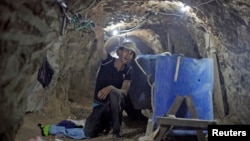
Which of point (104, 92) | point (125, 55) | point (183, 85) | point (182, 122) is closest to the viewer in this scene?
point (182, 122)

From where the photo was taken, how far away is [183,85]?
15.7 feet

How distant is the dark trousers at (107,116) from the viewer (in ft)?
16.0

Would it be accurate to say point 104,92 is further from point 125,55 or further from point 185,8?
point 185,8

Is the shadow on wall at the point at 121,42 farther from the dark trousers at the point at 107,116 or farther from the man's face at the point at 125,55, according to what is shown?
the dark trousers at the point at 107,116

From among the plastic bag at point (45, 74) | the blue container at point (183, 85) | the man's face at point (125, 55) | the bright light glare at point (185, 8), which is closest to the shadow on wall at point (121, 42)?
the bright light glare at point (185, 8)

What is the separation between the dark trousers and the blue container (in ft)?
2.15

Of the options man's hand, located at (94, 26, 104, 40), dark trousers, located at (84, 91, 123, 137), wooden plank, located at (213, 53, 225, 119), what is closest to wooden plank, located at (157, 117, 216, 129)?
dark trousers, located at (84, 91, 123, 137)

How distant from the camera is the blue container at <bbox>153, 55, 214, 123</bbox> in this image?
4.66 meters

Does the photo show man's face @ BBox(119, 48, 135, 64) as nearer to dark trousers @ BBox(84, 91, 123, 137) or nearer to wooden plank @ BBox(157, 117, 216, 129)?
dark trousers @ BBox(84, 91, 123, 137)

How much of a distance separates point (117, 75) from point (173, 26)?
11.4 feet

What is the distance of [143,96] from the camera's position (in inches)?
238

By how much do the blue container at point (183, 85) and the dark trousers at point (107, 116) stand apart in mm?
654

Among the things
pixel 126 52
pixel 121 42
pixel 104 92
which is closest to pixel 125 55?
pixel 126 52

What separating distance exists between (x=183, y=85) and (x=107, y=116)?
1449mm
